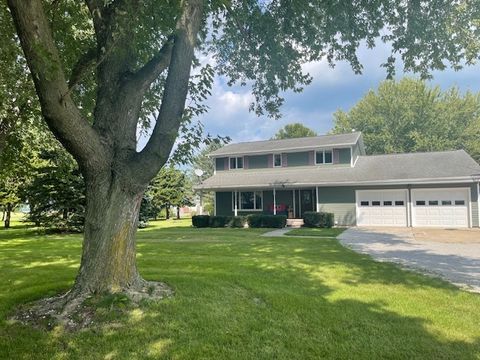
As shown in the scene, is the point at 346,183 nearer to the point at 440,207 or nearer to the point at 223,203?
the point at 440,207

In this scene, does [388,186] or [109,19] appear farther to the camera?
[388,186]

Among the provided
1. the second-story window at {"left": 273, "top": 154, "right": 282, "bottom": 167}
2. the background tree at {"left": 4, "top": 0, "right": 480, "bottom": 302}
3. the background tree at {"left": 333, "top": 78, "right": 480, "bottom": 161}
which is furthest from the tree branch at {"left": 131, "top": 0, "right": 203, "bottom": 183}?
the background tree at {"left": 333, "top": 78, "right": 480, "bottom": 161}

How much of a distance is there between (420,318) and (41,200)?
20.7m

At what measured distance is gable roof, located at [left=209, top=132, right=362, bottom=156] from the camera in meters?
24.6

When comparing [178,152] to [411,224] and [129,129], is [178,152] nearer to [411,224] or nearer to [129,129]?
[129,129]

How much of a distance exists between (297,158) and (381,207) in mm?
6574

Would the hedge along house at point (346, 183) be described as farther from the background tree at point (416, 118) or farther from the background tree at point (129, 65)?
the background tree at point (416, 118)

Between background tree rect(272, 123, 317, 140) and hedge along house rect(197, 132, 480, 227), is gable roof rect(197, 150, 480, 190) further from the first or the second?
background tree rect(272, 123, 317, 140)

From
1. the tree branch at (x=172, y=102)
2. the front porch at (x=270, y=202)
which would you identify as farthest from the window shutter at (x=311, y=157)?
the tree branch at (x=172, y=102)

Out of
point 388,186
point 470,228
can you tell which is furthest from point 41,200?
point 470,228

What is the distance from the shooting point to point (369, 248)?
1255cm

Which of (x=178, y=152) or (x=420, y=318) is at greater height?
(x=178, y=152)

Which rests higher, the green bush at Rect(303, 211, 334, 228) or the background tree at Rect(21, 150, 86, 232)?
the background tree at Rect(21, 150, 86, 232)

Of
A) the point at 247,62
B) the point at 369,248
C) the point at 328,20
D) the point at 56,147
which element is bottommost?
the point at 369,248
